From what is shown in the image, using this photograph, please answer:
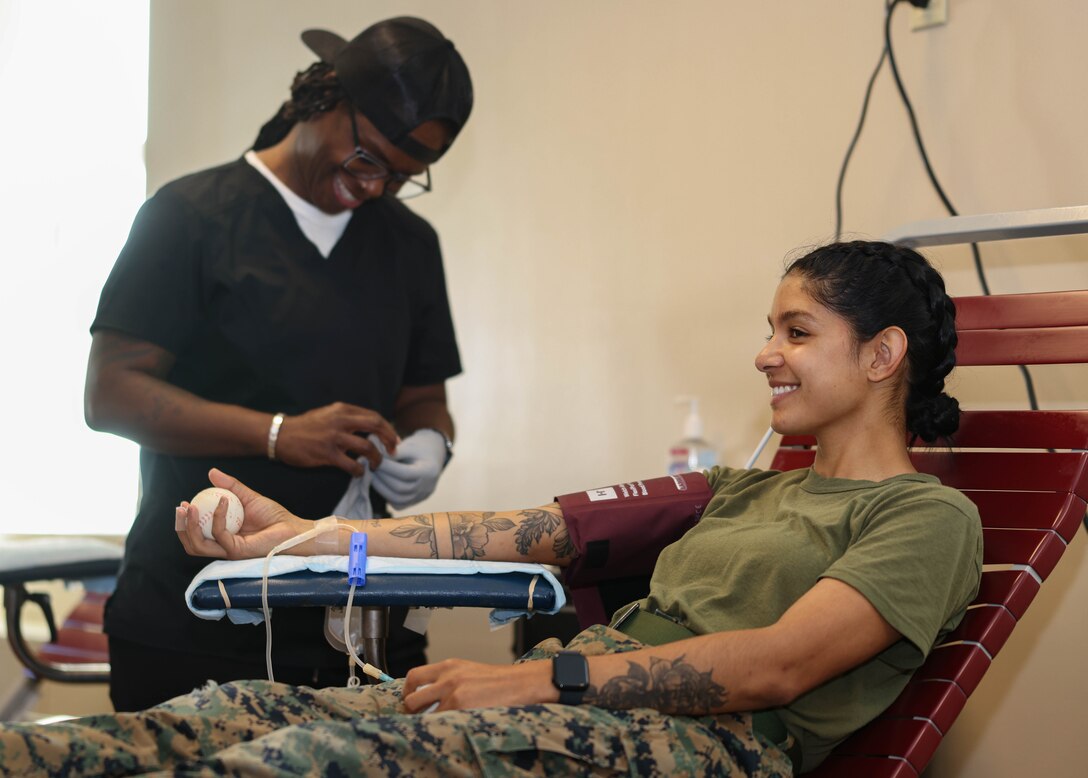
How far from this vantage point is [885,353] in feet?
4.83

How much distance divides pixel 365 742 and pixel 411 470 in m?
0.98

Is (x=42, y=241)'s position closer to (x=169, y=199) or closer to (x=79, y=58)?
(x=79, y=58)

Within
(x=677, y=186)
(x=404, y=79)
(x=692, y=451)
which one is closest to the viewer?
(x=404, y=79)

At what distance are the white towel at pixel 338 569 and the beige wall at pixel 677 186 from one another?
4.01 feet

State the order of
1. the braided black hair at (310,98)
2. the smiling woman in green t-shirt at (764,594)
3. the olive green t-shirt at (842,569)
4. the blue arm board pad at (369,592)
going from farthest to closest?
the braided black hair at (310,98)
the blue arm board pad at (369,592)
the olive green t-shirt at (842,569)
the smiling woman in green t-shirt at (764,594)

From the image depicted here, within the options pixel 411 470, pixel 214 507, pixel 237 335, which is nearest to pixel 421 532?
pixel 214 507

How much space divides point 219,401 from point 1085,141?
1706 millimetres

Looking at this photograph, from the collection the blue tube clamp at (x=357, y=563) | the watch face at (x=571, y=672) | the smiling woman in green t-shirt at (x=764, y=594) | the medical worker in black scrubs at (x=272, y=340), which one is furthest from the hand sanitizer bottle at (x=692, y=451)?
the watch face at (x=571, y=672)

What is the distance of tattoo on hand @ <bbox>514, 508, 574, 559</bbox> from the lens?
63.0 inches

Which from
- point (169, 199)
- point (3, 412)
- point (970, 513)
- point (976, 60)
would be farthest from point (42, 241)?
point (970, 513)

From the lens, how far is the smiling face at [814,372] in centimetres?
147

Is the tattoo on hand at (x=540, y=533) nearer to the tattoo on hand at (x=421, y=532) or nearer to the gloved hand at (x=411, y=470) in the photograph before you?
the tattoo on hand at (x=421, y=532)

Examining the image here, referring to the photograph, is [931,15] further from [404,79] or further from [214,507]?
[214,507]

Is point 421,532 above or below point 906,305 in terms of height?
below
